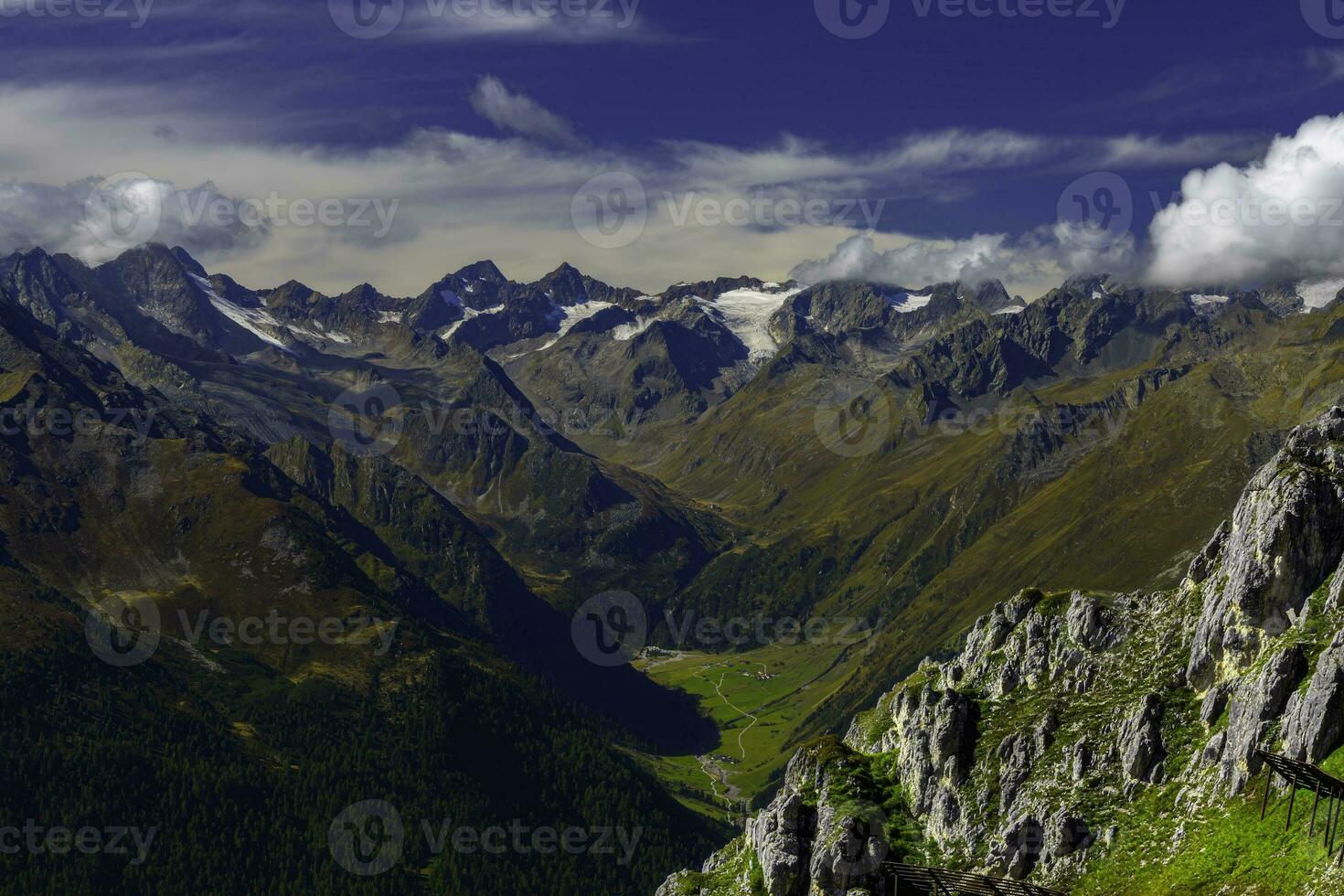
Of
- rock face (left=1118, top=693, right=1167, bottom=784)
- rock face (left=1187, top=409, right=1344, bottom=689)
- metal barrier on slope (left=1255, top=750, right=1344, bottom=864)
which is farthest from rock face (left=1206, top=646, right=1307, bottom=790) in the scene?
rock face (left=1118, top=693, right=1167, bottom=784)

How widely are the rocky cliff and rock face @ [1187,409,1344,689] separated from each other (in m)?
0.18

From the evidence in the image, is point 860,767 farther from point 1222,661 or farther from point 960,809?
point 1222,661

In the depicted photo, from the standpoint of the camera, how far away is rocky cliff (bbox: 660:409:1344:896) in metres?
102

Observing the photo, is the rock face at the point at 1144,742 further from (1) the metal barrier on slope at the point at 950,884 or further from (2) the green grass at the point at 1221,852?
(1) the metal barrier on slope at the point at 950,884

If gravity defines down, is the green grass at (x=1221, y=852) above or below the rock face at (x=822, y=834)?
above

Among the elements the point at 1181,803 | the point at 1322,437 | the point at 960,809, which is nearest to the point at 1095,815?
the point at 1181,803

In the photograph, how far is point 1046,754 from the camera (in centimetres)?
12044

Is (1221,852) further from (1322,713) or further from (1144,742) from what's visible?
(1144,742)

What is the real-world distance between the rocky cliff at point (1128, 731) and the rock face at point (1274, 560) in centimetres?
18

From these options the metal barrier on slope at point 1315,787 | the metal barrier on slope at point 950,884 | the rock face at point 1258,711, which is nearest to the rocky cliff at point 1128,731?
the rock face at point 1258,711

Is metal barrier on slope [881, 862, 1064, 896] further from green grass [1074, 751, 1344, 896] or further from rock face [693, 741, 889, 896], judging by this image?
green grass [1074, 751, 1344, 896]

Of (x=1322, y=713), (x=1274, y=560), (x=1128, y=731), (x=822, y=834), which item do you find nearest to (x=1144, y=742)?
(x=1128, y=731)

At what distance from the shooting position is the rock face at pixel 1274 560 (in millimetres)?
110125

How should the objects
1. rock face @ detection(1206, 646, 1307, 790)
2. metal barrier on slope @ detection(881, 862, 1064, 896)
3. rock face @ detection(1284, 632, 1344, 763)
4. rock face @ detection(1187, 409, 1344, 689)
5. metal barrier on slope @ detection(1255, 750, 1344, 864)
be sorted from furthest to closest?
rock face @ detection(1187, 409, 1344, 689) → metal barrier on slope @ detection(881, 862, 1064, 896) → rock face @ detection(1206, 646, 1307, 790) → rock face @ detection(1284, 632, 1344, 763) → metal barrier on slope @ detection(1255, 750, 1344, 864)
